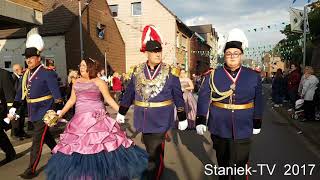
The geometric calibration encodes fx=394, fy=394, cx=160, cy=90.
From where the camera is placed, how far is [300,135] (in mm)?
10211

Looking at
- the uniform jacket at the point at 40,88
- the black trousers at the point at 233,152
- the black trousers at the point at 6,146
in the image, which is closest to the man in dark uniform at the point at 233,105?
the black trousers at the point at 233,152

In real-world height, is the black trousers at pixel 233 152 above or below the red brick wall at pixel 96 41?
below

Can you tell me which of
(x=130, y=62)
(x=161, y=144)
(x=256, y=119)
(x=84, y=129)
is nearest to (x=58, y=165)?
(x=84, y=129)

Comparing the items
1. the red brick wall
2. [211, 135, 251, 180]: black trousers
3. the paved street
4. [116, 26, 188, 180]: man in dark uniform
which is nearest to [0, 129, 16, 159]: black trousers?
the paved street

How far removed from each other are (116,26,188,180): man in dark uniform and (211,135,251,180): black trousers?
2.69 feet

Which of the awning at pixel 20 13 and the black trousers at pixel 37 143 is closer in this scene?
the black trousers at pixel 37 143

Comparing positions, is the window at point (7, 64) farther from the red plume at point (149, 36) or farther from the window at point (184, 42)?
the red plume at point (149, 36)

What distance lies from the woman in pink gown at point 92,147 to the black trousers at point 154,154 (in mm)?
90

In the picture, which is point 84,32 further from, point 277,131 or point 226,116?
point 226,116

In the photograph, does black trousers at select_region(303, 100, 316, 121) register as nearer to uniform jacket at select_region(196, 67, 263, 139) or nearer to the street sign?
the street sign

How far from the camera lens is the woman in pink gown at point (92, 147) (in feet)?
15.2

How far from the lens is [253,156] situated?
7.41 m

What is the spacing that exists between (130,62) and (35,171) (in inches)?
1078

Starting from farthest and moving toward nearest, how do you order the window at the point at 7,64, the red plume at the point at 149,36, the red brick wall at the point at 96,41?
the window at the point at 7,64, the red brick wall at the point at 96,41, the red plume at the point at 149,36
